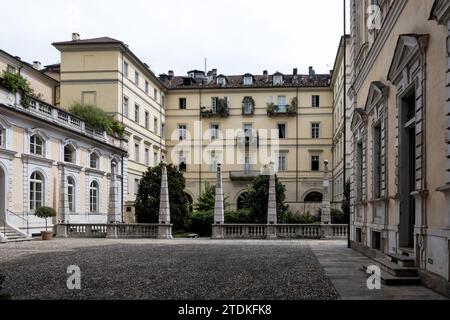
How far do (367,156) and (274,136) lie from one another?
39860 mm

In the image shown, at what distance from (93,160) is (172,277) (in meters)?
26.3

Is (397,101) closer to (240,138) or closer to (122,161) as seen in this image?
(122,161)

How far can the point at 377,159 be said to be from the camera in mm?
15047

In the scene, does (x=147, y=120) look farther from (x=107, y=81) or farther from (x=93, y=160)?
(x=93, y=160)

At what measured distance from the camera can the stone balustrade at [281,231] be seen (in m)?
25.9

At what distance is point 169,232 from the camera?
27359 mm

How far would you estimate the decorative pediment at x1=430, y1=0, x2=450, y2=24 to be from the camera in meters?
8.03

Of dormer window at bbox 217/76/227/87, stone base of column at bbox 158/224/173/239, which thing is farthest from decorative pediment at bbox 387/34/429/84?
dormer window at bbox 217/76/227/87

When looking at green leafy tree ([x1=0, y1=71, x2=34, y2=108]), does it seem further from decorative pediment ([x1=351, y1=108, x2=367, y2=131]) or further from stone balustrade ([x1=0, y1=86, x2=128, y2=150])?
decorative pediment ([x1=351, y1=108, x2=367, y2=131])

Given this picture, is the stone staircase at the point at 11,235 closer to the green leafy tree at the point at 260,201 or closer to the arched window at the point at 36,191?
the arched window at the point at 36,191

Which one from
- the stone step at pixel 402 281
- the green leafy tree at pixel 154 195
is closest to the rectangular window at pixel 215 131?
the green leafy tree at pixel 154 195

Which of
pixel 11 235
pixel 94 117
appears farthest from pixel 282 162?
pixel 11 235

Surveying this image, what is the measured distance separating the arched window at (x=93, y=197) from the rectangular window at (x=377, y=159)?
2363 centimetres

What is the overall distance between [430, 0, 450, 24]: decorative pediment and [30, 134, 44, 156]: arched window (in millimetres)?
23634
